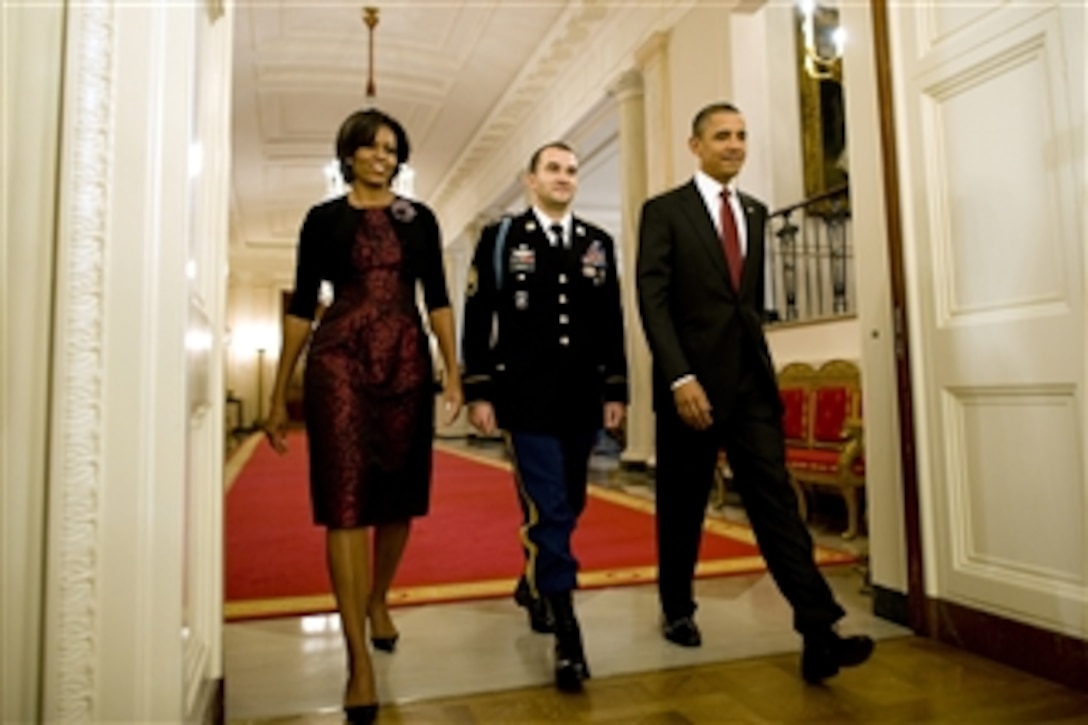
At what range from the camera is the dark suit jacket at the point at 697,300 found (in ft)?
6.96

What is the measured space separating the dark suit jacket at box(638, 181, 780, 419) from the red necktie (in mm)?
19

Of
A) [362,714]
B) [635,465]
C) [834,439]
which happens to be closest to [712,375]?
[362,714]

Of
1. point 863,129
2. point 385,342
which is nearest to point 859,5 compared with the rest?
point 863,129

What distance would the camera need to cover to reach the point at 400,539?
2.23m

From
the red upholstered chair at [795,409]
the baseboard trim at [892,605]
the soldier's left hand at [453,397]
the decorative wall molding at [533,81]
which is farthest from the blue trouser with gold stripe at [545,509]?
the decorative wall molding at [533,81]

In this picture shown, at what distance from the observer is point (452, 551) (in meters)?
3.74

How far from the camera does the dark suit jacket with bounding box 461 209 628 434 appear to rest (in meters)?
2.12

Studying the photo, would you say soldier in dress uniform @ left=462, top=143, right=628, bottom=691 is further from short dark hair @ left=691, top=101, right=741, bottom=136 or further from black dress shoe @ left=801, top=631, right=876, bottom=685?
black dress shoe @ left=801, top=631, right=876, bottom=685

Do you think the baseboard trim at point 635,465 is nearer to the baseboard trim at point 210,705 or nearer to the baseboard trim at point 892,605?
the baseboard trim at point 892,605

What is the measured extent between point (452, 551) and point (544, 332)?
1909mm

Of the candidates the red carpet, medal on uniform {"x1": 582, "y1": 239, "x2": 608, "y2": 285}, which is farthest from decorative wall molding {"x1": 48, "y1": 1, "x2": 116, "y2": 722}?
the red carpet

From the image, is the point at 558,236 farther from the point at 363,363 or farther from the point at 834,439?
the point at 834,439

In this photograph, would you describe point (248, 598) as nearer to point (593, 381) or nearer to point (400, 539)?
point (400, 539)

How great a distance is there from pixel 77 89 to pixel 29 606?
759mm
